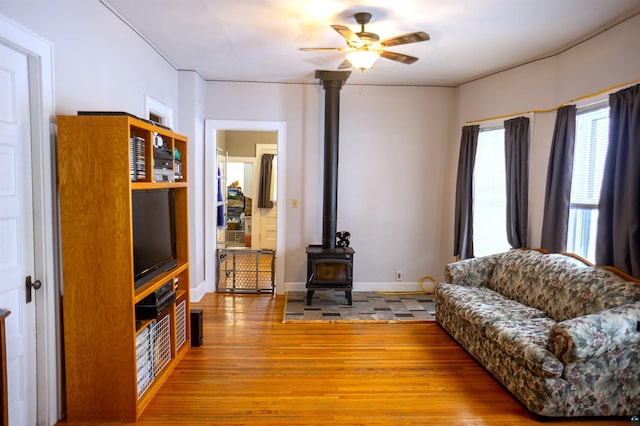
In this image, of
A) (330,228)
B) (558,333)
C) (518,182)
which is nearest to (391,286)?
(330,228)

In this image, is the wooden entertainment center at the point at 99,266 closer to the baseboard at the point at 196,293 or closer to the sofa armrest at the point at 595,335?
the baseboard at the point at 196,293

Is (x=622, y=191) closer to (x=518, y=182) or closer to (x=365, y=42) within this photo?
Answer: (x=518, y=182)

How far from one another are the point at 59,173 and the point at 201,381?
1685mm

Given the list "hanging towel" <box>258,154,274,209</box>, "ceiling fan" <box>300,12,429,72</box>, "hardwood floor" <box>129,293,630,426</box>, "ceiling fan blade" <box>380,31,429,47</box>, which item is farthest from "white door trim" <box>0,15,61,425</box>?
"hanging towel" <box>258,154,274,209</box>

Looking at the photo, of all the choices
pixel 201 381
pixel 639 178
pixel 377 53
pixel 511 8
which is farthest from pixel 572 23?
pixel 201 381

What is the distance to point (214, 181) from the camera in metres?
4.92

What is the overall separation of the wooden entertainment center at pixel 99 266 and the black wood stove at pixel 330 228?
234 cm

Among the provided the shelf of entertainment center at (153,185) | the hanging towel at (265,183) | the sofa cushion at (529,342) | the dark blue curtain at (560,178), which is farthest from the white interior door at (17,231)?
the hanging towel at (265,183)

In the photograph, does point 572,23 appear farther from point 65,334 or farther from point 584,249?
point 65,334

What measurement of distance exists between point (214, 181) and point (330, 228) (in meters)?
1.62

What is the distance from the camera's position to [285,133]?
4879mm

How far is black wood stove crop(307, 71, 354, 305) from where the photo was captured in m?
4.41

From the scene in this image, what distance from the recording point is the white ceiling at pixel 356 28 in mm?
2713

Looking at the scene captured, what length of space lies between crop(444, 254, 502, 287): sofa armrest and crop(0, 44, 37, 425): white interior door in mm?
3440
